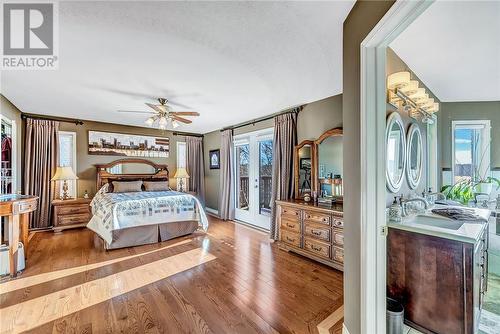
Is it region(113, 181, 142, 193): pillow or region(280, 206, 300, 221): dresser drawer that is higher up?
region(113, 181, 142, 193): pillow

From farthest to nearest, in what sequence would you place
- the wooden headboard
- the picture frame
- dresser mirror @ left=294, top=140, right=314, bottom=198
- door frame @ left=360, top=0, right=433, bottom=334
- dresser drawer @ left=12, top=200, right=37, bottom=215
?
the picture frame < the wooden headboard < dresser mirror @ left=294, top=140, right=314, bottom=198 < dresser drawer @ left=12, top=200, right=37, bottom=215 < door frame @ left=360, top=0, right=433, bottom=334

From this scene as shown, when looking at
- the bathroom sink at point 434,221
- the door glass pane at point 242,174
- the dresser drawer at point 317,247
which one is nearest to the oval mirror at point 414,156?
the bathroom sink at point 434,221

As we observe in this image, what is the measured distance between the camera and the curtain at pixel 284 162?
12.7 ft

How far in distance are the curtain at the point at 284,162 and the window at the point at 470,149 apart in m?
2.46

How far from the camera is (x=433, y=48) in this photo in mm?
1966

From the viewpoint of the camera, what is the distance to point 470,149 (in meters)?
3.40

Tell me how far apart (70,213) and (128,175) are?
1354 mm

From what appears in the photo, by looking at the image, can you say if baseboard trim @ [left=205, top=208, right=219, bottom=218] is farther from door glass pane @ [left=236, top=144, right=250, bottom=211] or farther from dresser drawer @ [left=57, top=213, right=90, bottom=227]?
dresser drawer @ [left=57, top=213, right=90, bottom=227]

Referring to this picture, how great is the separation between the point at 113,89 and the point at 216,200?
3876mm

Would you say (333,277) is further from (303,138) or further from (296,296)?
(303,138)

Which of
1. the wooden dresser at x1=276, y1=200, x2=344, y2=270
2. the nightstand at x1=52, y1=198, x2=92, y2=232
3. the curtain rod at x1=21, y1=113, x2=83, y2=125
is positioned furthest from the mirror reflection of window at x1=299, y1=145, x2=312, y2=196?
the curtain rod at x1=21, y1=113, x2=83, y2=125

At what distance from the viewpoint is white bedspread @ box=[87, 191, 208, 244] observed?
3.44 meters

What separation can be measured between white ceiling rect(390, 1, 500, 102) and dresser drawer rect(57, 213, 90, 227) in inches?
229

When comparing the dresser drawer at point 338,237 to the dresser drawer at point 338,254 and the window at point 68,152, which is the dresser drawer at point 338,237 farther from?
the window at point 68,152
